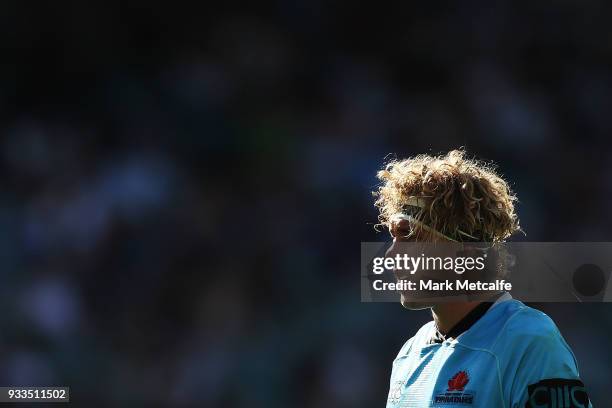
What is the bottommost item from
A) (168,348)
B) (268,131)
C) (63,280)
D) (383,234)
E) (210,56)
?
(168,348)

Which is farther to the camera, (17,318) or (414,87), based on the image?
(414,87)

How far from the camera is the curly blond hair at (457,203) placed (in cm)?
229

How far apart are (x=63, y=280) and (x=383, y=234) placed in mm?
2406

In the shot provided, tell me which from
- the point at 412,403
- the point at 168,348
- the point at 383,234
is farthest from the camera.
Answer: the point at 383,234

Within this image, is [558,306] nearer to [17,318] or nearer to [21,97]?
[17,318]

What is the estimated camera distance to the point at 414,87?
6.77 metres

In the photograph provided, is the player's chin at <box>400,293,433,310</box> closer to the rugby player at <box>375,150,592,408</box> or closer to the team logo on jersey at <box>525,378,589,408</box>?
the rugby player at <box>375,150,592,408</box>

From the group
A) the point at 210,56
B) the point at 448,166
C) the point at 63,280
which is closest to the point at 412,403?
the point at 448,166

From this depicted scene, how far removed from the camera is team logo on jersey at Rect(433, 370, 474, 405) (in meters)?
2.08

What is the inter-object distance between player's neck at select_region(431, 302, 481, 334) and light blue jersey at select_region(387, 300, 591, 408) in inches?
1.9

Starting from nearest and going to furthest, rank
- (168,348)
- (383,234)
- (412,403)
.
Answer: (412,403)
(168,348)
(383,234)

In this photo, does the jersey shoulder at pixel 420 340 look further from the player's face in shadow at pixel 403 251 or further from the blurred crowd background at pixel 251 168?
the blurred crowd background at pixel 251 168

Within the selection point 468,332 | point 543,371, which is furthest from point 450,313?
point 543,371

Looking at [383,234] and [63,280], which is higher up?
A: [383,234]
